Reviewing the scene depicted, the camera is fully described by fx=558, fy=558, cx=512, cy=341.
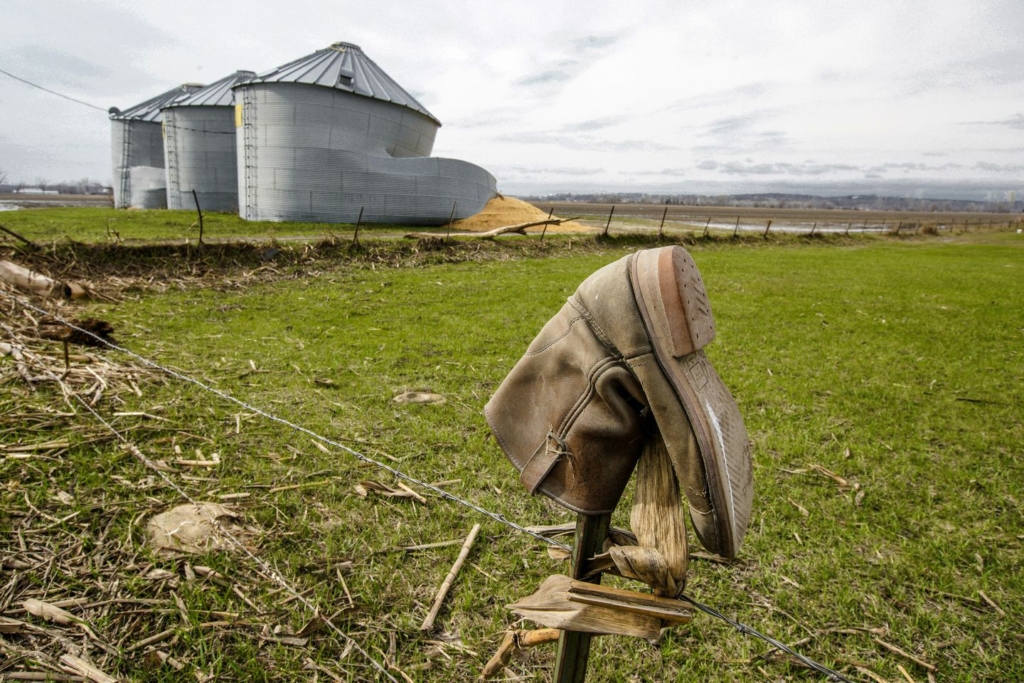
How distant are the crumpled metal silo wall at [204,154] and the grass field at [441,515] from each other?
25.8m

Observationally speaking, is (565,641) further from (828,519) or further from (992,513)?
(992,513)

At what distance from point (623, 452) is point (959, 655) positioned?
8.54ft

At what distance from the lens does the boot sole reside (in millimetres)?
1018

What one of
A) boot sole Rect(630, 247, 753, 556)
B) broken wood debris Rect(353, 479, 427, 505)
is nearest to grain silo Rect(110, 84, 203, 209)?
broken wood debris Rect(353, 479, 427, 505)

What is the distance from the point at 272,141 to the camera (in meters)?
23.8

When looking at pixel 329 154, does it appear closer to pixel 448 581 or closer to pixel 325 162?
pixel 325 162

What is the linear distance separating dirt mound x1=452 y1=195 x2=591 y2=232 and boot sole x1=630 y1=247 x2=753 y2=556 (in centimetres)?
2465

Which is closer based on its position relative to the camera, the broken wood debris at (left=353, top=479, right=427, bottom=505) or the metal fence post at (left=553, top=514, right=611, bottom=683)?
the metal fence post at (left=553, top=514, right=611, bottom=683)

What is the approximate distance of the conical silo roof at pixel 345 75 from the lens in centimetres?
2408

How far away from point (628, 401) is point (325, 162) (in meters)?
25.4

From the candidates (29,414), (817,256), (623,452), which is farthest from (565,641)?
(817,256)

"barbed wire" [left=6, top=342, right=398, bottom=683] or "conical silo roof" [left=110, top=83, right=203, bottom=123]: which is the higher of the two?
"conical silo roof" [left=110, top=83, right=203, bottom=123]

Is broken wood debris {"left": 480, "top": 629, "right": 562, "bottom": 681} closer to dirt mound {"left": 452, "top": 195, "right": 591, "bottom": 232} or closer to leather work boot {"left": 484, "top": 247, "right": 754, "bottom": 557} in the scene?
leather work boot {"left": 484, "top": 247, "right": 754, "bottom": 557}

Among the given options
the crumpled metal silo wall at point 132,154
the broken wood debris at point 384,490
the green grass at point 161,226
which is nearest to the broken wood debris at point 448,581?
the broken wood debris at point 384,490
